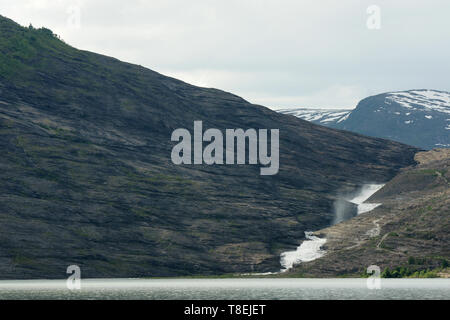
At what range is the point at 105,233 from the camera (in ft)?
547

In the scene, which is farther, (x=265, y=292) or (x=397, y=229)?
(x=397, y=229)

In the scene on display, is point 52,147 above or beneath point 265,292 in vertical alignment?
above

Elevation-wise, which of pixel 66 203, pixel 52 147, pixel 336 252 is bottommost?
pixel 336 252

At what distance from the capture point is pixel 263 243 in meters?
178

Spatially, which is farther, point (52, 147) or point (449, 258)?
point (52, 147)
